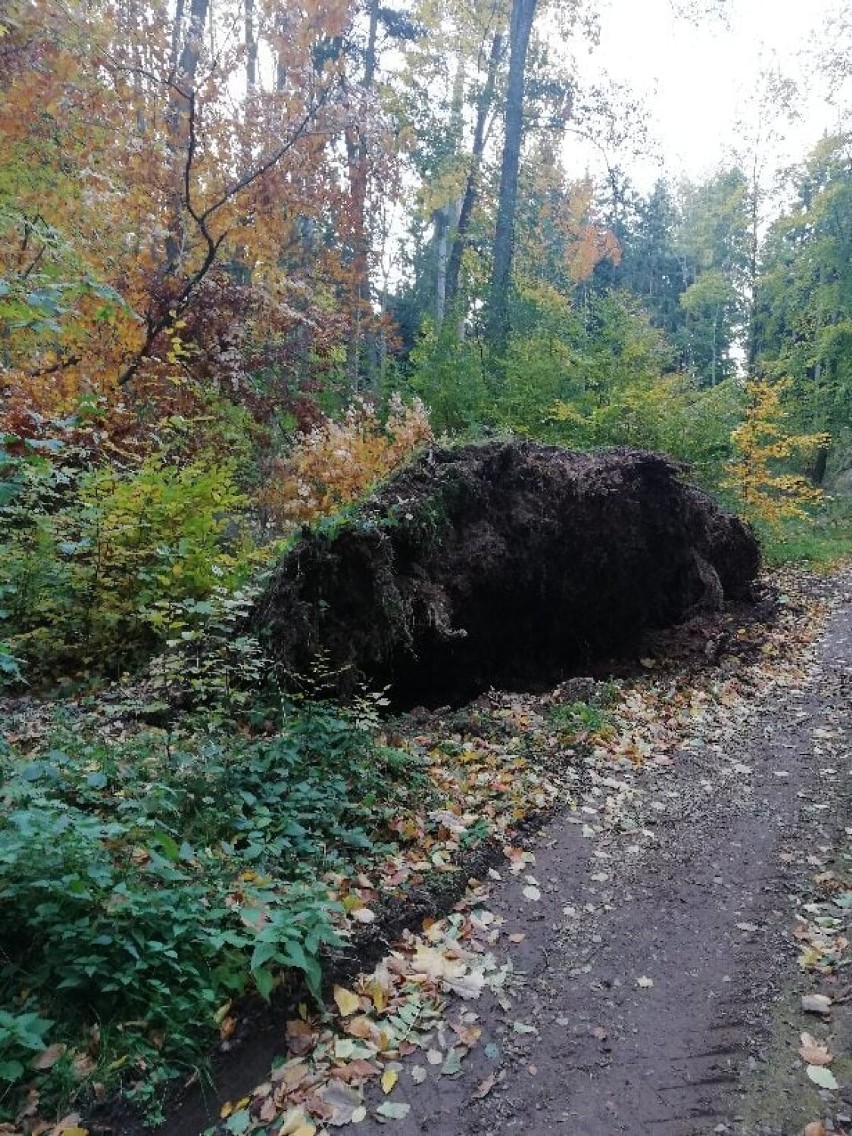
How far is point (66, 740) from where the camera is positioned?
460 cm

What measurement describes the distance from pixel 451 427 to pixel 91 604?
312 inches

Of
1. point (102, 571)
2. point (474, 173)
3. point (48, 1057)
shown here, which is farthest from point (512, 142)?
point (48, 1057)

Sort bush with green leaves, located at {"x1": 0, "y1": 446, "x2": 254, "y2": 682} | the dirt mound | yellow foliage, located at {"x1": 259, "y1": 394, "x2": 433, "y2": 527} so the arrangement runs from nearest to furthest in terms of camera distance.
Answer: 1. the dirt mound
2. bush with green leaves, located at {"x1": 0, "y1": 446, "x2": 254, "y2": 682}
3. yellow foliage, located at {"x1": 259, "y1": 394, "x2": 433, "y2": 527}

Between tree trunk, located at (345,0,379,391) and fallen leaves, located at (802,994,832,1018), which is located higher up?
tree trunk, located at (345,0,379,391)

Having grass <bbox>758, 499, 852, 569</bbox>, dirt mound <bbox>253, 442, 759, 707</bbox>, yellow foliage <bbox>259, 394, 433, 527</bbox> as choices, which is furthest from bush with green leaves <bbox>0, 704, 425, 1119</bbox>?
grass <bbox>758, 499, 852, 569</bbox>

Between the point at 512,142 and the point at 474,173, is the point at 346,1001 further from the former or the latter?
the point at 474,173

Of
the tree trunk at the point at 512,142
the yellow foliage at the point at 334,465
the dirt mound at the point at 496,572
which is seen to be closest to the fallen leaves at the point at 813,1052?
the dirt mound at the point at 496,572

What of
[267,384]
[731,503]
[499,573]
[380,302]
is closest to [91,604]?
[499,573]

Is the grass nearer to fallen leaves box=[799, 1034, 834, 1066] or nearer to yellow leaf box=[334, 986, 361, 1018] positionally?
fallen leaves box=[799, 1034, 834, 1066]

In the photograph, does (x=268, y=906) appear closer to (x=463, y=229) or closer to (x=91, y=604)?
(x=91, y=604)

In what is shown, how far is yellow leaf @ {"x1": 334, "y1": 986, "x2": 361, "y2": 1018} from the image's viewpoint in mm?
3162

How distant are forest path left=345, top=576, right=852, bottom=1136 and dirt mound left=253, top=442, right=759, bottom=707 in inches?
94.8

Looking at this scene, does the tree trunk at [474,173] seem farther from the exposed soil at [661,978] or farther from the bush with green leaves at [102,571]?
the exposed soil at [661,978]

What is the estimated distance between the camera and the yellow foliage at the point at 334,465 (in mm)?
9992
